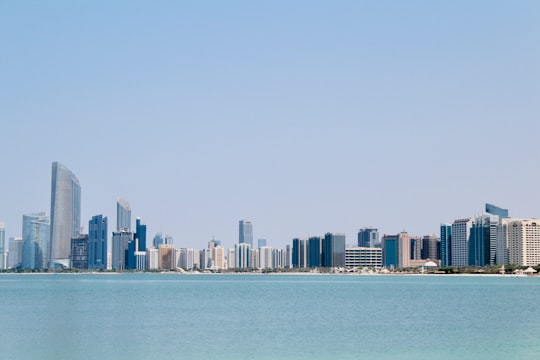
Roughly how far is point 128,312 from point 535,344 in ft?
98.8

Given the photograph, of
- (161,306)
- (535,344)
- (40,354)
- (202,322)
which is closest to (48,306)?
(161,306)

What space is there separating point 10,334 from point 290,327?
14.8 metres

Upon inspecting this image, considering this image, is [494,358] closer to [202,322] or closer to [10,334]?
[202,322]

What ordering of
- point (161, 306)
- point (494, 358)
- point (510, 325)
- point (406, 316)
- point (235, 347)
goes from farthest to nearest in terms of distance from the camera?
1. point (161, 306)
2. point (406, 316)
3. point (510, 325)
4. point (235, 347)
5. point (494, 358)

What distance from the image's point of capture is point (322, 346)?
3838 centimetres

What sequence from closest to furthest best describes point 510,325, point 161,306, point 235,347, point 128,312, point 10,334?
point 235,347 → point 10,334 → point 510,325 → point 128,312 → point 161,306

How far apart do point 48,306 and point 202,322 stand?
22922mm

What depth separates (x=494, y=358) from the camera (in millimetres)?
34531

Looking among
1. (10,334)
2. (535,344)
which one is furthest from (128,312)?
(535,344)

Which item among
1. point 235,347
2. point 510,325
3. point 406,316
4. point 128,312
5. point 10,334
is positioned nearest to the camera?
point 235,347

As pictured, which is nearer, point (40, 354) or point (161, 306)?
point (40, 354)

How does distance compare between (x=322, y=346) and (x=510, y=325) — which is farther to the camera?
(x=510, y=325)

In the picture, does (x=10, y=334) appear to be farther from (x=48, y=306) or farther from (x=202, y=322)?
(x=48, y=306)

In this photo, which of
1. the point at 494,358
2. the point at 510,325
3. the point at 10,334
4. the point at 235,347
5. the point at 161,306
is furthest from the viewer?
the point at 161,306
